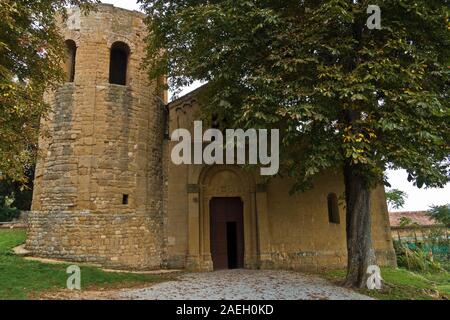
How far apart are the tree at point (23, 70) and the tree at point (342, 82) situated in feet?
11.9

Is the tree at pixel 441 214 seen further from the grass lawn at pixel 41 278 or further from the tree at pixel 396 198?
the grass lawn at pixel 41 278

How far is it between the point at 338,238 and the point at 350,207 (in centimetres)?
507

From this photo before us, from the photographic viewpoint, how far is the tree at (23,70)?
7820mm

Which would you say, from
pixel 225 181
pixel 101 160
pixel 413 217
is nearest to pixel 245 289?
pixel 225 181

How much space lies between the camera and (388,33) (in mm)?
9102

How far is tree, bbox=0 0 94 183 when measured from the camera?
782 centimetres

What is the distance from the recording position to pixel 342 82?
335 inches

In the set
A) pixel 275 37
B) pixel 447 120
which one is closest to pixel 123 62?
pixel 275 37

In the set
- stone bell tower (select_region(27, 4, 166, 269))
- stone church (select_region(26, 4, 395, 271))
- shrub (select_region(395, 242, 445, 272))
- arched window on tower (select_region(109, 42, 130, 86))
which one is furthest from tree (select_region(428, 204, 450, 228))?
arched window on tower (select_region(109, 42, 130, 86))

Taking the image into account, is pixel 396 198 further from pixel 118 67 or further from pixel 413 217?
pixel 118 67

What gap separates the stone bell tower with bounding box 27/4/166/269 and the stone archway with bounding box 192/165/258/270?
5.66ft

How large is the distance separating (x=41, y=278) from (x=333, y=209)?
11528mm

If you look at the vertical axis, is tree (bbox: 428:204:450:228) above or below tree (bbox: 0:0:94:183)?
below

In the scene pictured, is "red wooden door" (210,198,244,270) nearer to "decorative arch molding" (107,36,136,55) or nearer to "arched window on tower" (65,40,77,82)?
"decorative arch molding" (107,36,136,55)
